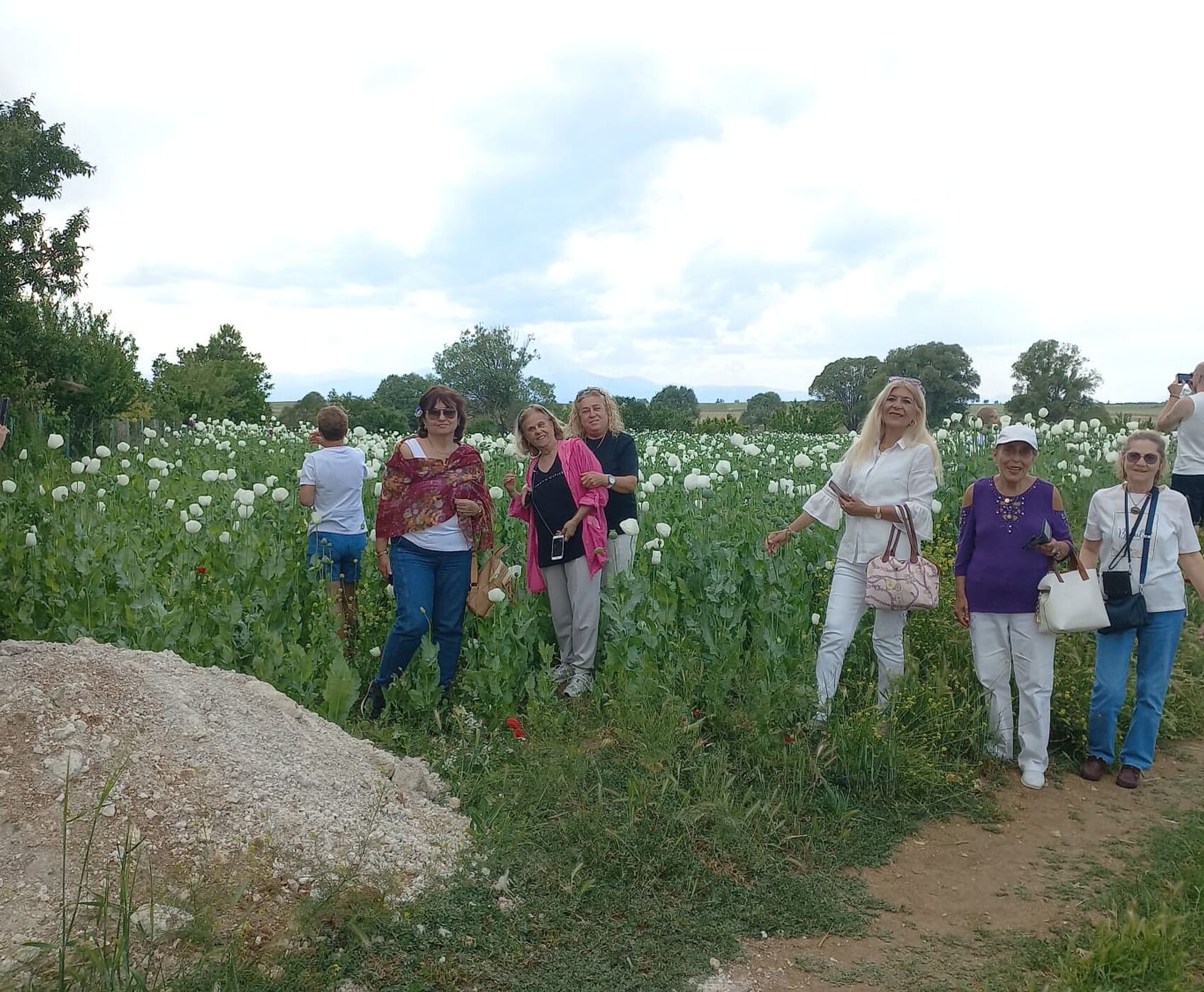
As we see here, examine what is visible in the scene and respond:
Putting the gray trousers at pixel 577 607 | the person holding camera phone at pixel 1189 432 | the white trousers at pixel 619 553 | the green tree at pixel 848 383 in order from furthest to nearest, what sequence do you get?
the green tree at pixel 848 383 < the person holding camera phone at pixel 1189 432 < the white trousers at pixel 619 553 < the gray trousers at pixel 577 607

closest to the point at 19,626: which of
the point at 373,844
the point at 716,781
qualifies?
the point at 373,844

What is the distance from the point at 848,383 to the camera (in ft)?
225

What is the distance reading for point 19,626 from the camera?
21.5 ft

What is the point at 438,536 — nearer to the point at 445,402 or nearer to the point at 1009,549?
the point at 445,402

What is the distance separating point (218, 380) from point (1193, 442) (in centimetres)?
6082

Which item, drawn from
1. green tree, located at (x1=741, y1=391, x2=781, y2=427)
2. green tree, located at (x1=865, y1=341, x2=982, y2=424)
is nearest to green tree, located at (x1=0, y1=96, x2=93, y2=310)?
green tree, located at (x1=865, y1=341, x2=982, y2=424)

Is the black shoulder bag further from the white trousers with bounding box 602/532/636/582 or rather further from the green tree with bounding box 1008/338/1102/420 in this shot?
the green tree with bounding box 1008/338/1102/420

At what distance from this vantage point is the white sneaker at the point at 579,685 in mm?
5984

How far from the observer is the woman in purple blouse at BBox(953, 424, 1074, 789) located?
204 inches

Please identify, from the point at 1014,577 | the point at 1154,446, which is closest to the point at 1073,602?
the point at 1014,577

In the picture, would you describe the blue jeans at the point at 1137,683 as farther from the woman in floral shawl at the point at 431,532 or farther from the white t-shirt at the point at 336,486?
the white t-shirt at the point at 336,486

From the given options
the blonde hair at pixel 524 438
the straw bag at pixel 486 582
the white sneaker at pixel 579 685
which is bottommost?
the white sneaker at pixel 579 685

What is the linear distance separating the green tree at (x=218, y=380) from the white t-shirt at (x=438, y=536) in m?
34.7

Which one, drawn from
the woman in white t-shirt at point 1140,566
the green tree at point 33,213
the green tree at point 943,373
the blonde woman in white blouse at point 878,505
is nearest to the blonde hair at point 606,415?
the blonde woman in white blouse at point 878,505
